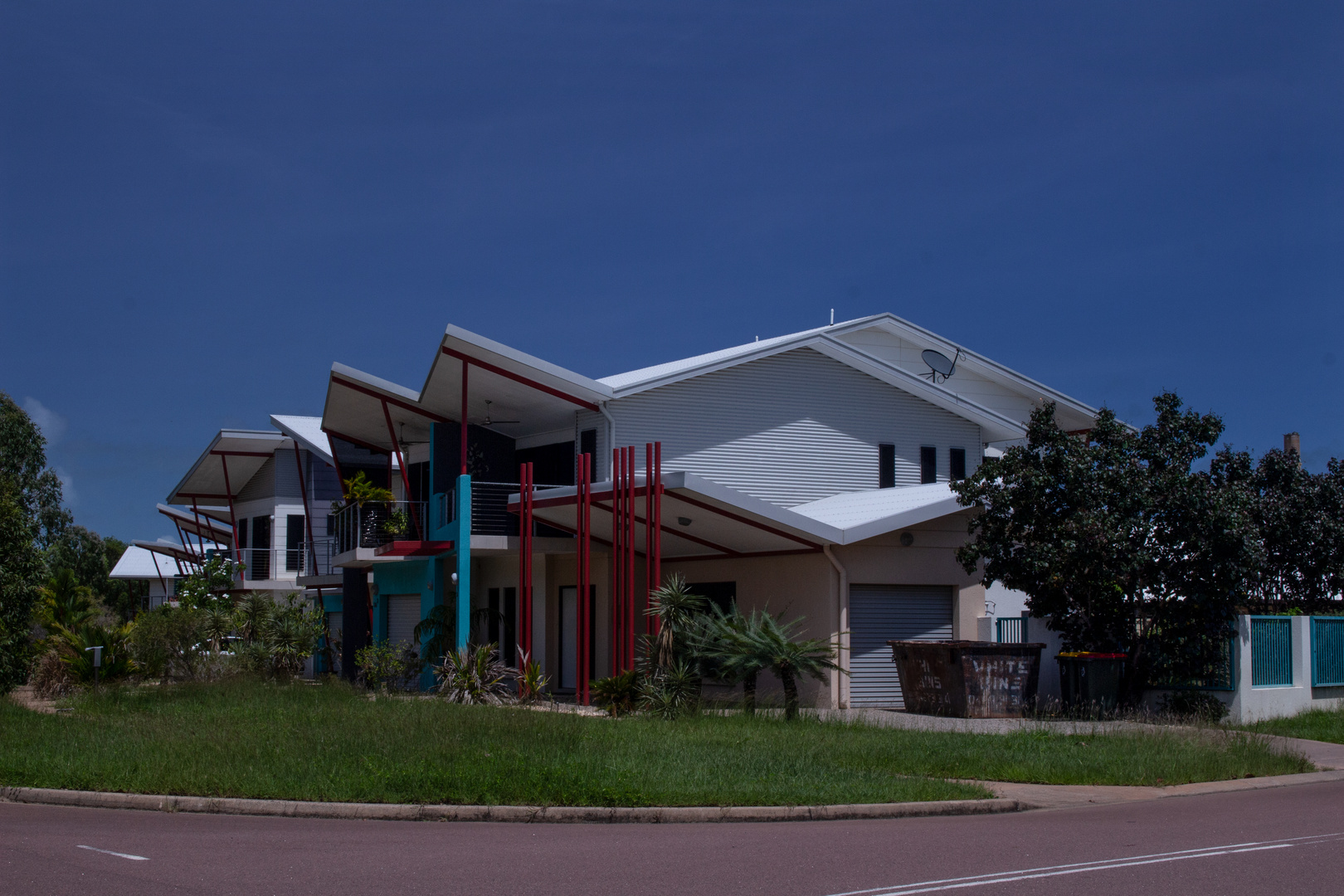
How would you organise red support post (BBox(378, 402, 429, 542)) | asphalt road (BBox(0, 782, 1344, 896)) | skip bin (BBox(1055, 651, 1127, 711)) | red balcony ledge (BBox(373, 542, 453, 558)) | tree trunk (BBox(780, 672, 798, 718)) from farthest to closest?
red support post (BBox(378, 402, 429, 542)), red balcony ledge (BBox(373, 542, 453, 558)), skip bin (BBox(1055, 651, 1127, 711)), tree trunk (BBox(780, 672, 798, 718)), asphalt road (BBox(0, 782, 1344, 896))

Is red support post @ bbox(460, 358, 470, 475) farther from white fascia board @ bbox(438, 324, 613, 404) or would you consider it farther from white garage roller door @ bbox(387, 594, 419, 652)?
white garage roller door @ bbox(387, 594, 419, 652)

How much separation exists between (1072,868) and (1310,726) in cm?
1295

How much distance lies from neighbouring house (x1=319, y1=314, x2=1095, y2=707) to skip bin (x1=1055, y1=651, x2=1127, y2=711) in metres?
2.90

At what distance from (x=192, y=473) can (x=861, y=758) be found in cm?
3828

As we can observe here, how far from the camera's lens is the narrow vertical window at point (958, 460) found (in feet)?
98.5

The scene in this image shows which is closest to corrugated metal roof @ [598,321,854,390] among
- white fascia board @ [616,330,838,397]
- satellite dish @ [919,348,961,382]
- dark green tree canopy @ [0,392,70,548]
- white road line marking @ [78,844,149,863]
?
white fascia board @ [616,330,838,397]

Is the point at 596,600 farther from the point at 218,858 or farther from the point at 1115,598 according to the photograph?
the point at 218,858

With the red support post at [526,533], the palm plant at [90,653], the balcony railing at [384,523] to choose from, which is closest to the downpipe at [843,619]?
the red support post at [526,533]

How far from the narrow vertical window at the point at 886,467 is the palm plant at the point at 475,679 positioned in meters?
10.3

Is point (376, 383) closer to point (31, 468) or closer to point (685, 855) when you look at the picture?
point (685, 855)

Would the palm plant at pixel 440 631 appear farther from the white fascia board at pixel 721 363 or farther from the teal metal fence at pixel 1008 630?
the teal metal fence at pixel 1008 630

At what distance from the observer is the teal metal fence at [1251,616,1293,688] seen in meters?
20.4

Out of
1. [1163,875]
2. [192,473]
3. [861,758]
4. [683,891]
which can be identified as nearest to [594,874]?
[683,891]

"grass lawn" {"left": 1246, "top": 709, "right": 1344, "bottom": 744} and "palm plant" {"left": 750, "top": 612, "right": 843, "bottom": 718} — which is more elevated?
"palm plant" {"left": 750, "top": 612, "right": 843, "bottom": 718}
